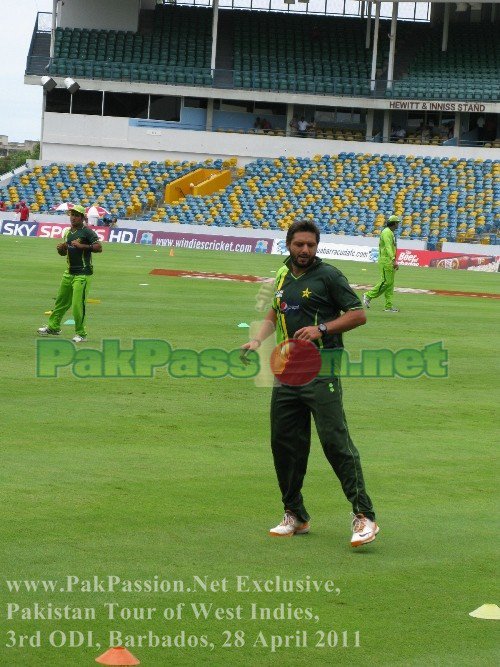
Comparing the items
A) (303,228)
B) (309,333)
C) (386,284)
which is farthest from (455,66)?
(309,333)

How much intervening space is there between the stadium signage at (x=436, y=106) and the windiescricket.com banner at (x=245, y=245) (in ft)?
54.3

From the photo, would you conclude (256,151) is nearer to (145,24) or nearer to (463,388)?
(145,24)

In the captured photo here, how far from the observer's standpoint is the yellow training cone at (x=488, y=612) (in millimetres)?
6621

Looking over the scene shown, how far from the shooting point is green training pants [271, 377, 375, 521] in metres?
7.95

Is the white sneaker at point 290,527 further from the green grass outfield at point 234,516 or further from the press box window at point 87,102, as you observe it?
the press box window at point 87,102

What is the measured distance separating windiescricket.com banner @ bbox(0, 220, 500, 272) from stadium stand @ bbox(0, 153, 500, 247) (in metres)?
4.05

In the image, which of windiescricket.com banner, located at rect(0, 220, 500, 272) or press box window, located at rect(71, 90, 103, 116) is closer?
windiescricket.com banner, located at rect(0, 220, 500, 272)

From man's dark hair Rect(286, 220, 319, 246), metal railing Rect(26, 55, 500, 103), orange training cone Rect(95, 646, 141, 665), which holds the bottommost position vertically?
orange training cone Rect(95, 646, 141, 665)

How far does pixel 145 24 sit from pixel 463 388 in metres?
58.3

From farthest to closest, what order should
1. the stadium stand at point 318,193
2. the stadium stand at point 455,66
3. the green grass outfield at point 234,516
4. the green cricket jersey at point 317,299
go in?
1. the stadium stand at point 455,66
2. the stadium stand at point 318,193
3. the green cricket jersey at point 317,299
4. the green grass outfield at point 234,516

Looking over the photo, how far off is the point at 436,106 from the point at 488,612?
5936 centimetres

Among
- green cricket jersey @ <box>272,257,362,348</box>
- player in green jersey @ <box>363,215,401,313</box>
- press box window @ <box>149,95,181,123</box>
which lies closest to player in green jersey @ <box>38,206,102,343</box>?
player in green jersey @ <box>363,215,401,313</box>

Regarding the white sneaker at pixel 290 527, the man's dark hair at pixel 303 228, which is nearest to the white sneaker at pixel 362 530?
the white sneaker at pixel 290 527

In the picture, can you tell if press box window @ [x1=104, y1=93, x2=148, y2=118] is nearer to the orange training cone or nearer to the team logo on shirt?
the team logo on shirt
